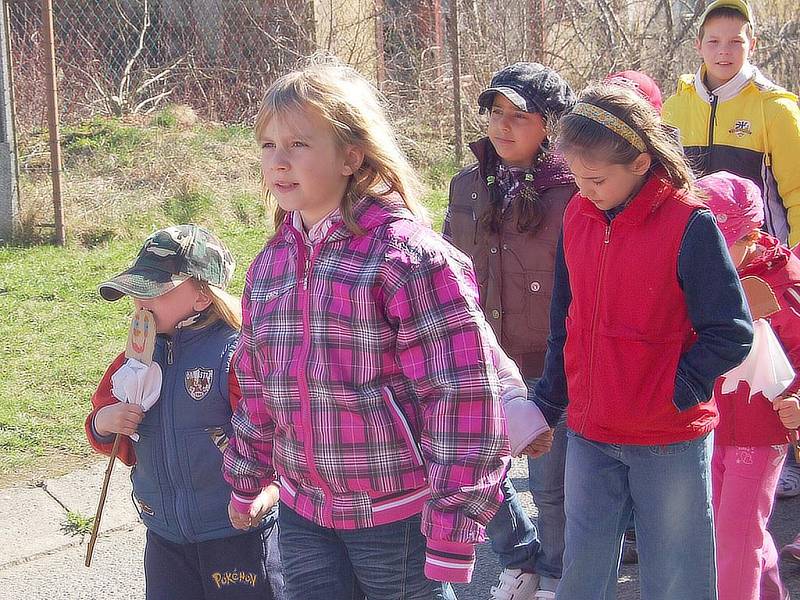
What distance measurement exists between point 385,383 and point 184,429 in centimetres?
78

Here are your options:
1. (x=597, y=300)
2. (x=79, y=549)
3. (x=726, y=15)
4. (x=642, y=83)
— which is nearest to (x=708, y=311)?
(x=597, y=300)

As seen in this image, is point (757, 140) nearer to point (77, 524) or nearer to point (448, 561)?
point (448, 561)

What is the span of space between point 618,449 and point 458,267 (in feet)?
2.62

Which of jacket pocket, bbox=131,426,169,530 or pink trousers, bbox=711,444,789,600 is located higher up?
jacket pocket, bbox=131,426,169,530

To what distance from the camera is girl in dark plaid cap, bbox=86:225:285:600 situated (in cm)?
285

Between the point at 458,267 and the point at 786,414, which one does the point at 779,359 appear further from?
the point at 458,267

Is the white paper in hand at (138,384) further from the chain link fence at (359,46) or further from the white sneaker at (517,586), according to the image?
the chain link fence at (359,46)

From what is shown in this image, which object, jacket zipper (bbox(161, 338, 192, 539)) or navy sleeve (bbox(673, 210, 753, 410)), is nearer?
navy sleeve (bbox(673, 210, 753, 410))

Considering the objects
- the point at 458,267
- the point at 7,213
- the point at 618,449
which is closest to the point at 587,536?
the point at 618,449

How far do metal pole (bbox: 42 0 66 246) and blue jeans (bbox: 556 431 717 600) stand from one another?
228 inches

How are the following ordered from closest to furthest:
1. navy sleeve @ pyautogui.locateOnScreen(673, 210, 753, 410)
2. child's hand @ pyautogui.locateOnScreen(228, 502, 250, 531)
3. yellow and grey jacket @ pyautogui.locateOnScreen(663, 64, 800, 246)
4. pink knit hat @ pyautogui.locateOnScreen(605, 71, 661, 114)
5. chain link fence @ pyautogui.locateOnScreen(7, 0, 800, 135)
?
navy sleeve @ pyautogui.locateOnScreen(673, 210, 753, 410), child's hand @ pyautogui.locateOnScreen(228, 502, 250, 531), pink knit hat @ pyautogui.locateOnScreen(605, 71, 661, 114), yellow and grey jacket @ pyautogui.locateOnScreen(663, 64, 800, 246), chain link fence @ pyautogui.locateOnScreen(7, 0, 800, 135)

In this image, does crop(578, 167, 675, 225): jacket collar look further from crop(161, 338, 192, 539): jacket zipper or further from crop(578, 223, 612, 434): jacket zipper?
crop(161, 338, 192, 539): jacket zipper

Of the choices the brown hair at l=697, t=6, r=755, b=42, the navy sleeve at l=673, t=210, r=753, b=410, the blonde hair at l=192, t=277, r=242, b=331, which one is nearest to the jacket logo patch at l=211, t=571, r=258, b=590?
the blonde hair at l=192, t=277, r=242, b=331

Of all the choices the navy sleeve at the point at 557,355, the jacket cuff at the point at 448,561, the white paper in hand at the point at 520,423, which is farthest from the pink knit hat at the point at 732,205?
the jacket cuff at the point at 448,561
